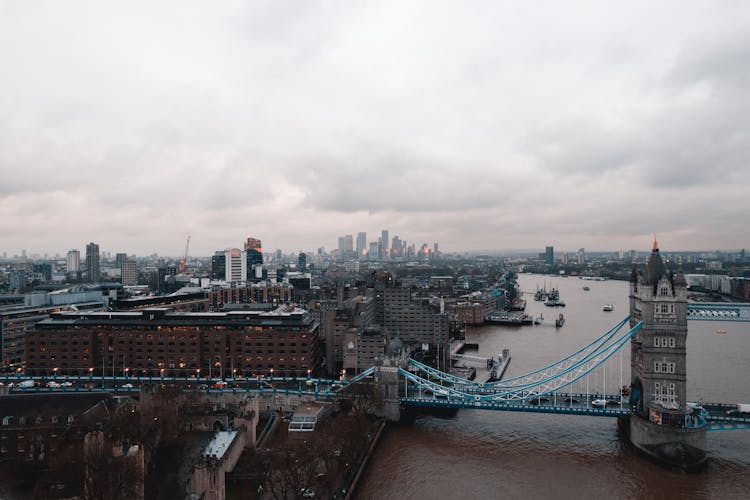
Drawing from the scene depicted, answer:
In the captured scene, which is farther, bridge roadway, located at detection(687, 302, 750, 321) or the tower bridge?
bridge roadway, located at detection(687, 302, 750, 321)

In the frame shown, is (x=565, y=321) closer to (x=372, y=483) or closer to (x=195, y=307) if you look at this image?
(x=195, y=307)

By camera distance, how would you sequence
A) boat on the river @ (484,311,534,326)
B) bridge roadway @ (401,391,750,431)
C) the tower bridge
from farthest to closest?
1. boat on the river @ (484,311,534,326)
2. bridge roadway @ (401,391,750,431)
3. the tower bridge

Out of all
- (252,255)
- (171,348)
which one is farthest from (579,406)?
(252,255)

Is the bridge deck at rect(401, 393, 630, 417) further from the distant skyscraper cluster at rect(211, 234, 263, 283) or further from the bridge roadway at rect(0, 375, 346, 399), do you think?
the distant skyscraper cluster at rect(211, 234, 263, 283)

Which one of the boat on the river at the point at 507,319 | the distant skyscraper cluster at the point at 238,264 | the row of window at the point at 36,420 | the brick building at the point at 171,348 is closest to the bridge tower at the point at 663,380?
the brick building at the point at 171,348

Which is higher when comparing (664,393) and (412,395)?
(664,393)

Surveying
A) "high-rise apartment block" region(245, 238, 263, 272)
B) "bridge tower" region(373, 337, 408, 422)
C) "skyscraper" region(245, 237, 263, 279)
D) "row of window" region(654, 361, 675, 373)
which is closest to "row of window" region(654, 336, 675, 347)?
"row of window" region(654, 361, 675, 373)

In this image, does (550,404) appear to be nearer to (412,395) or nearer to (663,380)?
(663,380)

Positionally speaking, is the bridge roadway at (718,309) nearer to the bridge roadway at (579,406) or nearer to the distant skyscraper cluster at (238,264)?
the bridge roadway at (579,406)
